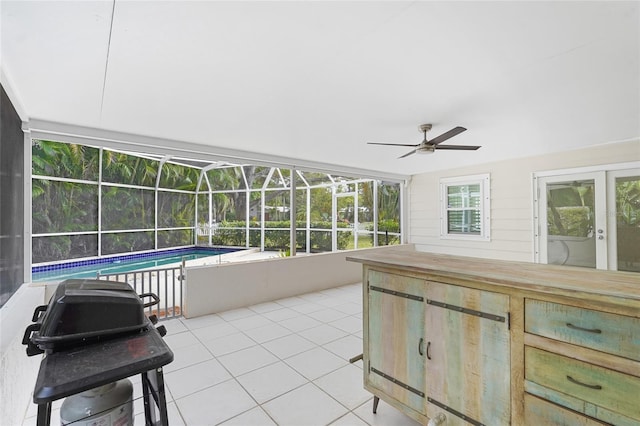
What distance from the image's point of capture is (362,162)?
5395mm

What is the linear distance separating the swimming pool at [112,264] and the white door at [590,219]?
6.03 meters

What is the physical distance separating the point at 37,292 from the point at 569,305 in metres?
3.85

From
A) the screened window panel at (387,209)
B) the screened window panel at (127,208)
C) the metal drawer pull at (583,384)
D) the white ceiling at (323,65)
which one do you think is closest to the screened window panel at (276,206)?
the screened window panel at (387,209)

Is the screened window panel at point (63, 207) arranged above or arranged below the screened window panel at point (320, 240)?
above

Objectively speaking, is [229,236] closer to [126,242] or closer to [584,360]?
[126,242]

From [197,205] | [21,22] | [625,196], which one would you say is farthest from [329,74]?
[197,205]

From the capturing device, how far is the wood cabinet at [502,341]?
1.06m

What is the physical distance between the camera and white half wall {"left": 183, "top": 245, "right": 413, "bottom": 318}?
12.5 feet

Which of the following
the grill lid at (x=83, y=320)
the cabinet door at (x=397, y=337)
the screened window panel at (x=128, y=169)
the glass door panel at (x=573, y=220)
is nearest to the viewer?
the grill lid at (x=83, y=320)

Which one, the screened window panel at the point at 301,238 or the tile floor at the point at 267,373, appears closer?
the tile floor at the point at 267,373

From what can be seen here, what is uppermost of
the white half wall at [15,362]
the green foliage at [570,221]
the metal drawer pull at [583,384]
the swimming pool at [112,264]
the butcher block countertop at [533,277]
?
the green foliage at [570,221]

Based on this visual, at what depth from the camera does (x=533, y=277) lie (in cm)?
134

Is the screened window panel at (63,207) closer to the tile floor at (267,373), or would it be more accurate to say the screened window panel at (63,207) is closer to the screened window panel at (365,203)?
the tile floor at (267,373)

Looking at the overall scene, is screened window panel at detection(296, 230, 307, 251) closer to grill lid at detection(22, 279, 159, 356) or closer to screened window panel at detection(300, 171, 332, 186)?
screened window panel at detection(300, 171, 332, 186)
